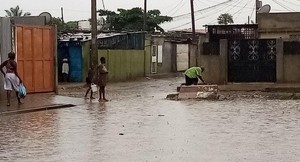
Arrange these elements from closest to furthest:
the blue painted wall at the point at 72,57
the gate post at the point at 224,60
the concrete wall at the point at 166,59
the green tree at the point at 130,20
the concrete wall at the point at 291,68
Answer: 1. the concrete wall at the point at 291,68
2. the gate post at the point at 224,60
3. the blue painted wall at the point at 72,57
4. the concrete wall at the point at 166,59
5. the green tree at the point at 130,20

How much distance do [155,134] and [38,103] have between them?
26.9 feet

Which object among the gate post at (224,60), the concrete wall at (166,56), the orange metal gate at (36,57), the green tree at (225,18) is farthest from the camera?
the green tree at (225,18)

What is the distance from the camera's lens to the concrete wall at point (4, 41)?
66.3ft

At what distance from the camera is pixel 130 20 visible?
60438 millimetres

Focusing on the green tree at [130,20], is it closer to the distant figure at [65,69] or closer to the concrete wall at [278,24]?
the distant figure at [65,69]

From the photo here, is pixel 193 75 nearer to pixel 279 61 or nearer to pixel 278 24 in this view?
pixel 279 61

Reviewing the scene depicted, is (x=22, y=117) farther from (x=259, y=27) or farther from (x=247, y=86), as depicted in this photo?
(x=259, y=27)

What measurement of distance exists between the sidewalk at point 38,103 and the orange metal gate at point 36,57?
0.50 metres

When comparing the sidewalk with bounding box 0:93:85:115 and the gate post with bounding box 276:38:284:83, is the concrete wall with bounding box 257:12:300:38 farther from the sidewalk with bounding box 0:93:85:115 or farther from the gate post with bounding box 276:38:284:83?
the sidewalk with bounding box 0:93:85:115

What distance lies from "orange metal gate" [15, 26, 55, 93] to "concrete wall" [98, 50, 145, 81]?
14029 millimetres

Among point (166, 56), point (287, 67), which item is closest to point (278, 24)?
point (287, 67)

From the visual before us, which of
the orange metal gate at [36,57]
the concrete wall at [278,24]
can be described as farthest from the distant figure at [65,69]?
the orange metal gate at [36,57]

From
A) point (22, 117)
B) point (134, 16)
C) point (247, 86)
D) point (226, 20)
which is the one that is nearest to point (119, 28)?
point (134, 16)

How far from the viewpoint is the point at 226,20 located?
3135 inches
